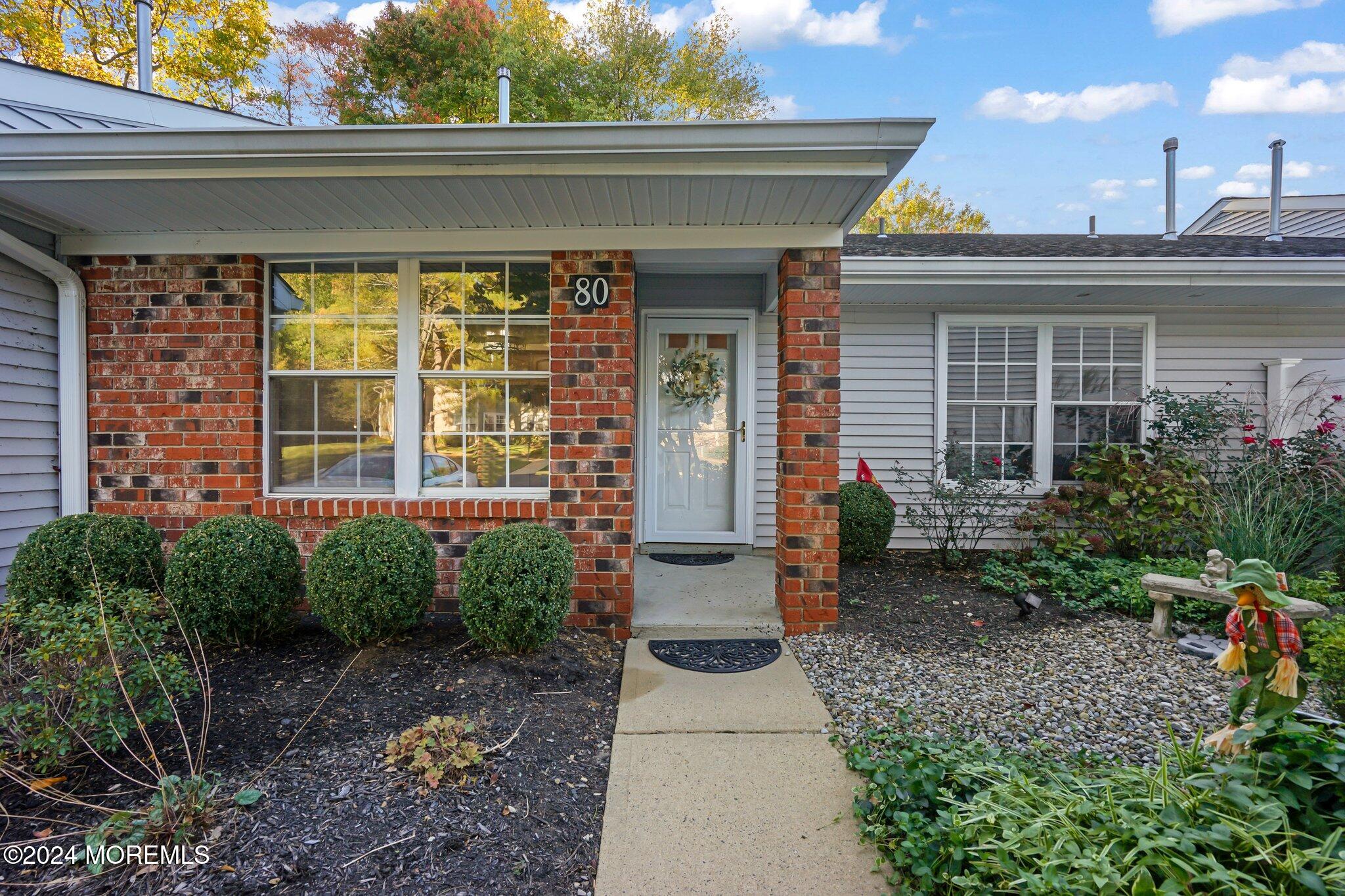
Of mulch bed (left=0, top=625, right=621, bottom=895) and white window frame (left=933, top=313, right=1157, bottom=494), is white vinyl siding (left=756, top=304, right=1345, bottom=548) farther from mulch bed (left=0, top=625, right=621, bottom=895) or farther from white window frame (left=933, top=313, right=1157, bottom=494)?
mulch bed (left=0, top=625, right=621, bottom=895)

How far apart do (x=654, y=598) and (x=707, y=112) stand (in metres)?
14.0

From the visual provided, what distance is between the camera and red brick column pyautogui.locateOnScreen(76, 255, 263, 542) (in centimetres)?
379

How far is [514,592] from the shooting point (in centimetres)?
301

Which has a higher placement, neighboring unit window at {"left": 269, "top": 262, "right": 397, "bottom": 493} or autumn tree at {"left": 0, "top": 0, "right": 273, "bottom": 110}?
autumn tree at {"left": 0, "top": 0, "right": 273, "bottom": 110}

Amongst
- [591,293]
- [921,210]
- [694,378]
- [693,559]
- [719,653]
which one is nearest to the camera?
[719,653]

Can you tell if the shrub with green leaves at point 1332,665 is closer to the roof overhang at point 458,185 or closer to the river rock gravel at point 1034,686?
the river rock gravel at point 1034,686

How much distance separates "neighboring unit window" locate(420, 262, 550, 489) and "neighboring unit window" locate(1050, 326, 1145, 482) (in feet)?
15.4

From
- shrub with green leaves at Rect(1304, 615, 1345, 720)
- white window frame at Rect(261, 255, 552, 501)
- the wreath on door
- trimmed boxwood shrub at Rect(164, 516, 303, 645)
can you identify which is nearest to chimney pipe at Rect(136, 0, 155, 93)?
white window frame at Rect(261, 255, 552, 501)

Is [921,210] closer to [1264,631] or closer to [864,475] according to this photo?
[864,475]

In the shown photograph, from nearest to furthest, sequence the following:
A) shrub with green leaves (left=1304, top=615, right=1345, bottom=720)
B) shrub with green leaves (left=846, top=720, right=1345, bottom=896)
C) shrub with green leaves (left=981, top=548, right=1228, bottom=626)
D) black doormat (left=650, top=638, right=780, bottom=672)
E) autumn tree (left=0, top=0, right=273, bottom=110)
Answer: shrub with green leaves (left=846, top=720, right=1345, bottom=896) < shrub with green leaves (left=1304, top=615, right=1345, bottom=720) < black doormat (left=650, top=638, right=780, bottom=672) < shrub with green leaves (left=981, top=548, right=1228, bottom=626) < autumn tree (left=0, top=0, right=273, bottom=110)

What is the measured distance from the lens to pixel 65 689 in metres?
2.11

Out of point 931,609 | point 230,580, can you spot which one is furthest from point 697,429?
point 230,580

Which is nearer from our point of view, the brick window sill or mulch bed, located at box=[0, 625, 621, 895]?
mulch bed, located at box=[0, 625, 621, 895]

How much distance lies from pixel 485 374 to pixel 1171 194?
803 centimetres
